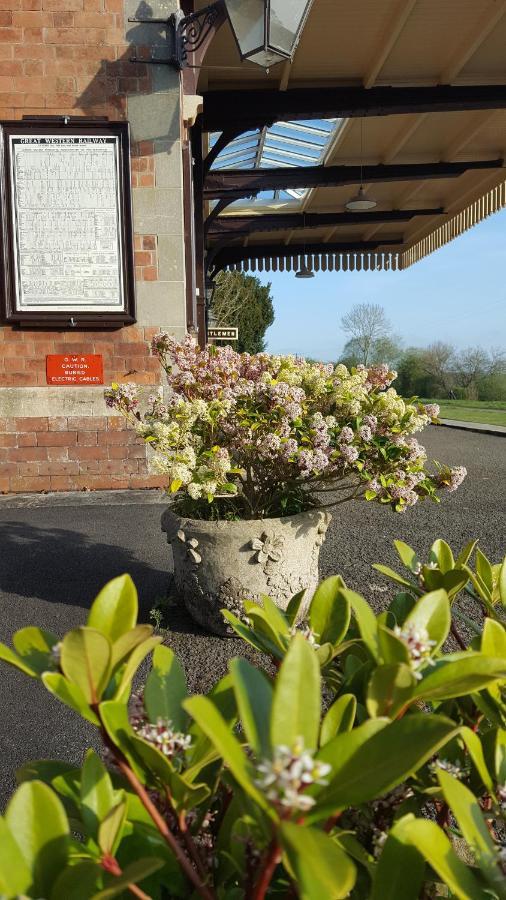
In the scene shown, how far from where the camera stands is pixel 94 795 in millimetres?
589

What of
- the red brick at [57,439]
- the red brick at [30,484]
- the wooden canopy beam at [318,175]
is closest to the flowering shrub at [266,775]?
the red brick at [57,439]

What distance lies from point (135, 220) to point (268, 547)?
12.3ft

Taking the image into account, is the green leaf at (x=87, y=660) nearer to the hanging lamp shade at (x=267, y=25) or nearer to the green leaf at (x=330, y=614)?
the green leaf at (x=330, y=614)

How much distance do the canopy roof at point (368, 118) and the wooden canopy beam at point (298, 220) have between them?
29 millimetres

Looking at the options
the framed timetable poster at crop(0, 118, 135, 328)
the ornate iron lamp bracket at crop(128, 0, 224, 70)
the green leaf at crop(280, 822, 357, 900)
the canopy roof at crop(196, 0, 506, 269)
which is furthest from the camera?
the canopy roof at crop(196, 0, 506, 269)

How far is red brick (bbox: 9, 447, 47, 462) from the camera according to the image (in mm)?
5512

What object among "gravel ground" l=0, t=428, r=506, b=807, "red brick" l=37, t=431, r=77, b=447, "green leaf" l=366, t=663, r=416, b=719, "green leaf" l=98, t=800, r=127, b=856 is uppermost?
"green leaf" l=366, t=663, r=416, b=719

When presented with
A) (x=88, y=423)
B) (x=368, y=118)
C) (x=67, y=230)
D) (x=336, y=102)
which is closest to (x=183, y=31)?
(x=67, y=230)

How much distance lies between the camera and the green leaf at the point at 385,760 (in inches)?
18.2

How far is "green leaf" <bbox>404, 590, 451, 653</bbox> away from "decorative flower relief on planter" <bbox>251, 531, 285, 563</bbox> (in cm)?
189

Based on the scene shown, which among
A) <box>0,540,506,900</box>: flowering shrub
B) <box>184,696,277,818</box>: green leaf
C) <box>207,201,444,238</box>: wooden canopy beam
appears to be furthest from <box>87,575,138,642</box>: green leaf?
<box>207,201,444,238</box>: wooden canopy beam

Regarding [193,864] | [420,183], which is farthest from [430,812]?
[420,183]

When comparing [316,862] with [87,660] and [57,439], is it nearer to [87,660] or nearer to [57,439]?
[87,660]

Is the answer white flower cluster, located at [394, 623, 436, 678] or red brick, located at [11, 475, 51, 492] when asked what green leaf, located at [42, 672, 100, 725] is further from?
red brick, located at [11, 475, 51, 492]
